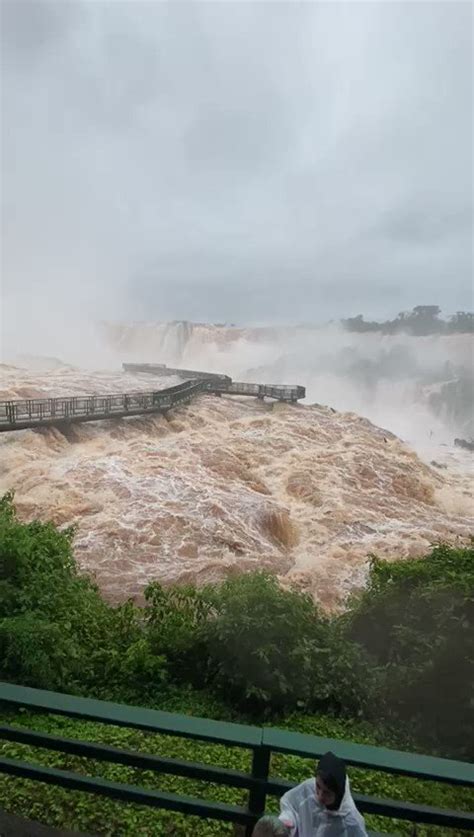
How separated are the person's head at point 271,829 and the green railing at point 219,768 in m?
0.25

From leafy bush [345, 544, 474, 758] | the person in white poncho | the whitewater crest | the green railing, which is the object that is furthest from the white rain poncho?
the whitewater crest

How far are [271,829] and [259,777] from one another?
293mm

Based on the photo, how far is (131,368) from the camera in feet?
159

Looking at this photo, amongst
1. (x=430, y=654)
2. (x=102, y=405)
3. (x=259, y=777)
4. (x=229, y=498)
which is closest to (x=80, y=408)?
(x=102, y=405)

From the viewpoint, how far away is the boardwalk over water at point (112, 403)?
20281 millimetres

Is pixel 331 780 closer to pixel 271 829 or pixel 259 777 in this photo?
pixel 271 829

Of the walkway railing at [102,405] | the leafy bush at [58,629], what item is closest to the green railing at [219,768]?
the leafy bush at [58,629]

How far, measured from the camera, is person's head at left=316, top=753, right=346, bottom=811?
7.72ft

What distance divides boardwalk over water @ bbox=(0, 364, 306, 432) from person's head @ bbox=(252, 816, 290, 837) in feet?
61.8

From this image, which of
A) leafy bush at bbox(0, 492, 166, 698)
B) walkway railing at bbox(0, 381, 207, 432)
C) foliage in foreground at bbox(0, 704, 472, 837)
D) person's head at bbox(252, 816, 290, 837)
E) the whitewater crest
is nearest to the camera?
person's head at bbox(252, 816, 290, 837)

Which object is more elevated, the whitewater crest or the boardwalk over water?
the boardwalk over water

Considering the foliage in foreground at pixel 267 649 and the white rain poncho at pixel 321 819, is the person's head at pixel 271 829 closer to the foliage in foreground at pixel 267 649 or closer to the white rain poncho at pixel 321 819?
the white rain poncho at pixel 321 819

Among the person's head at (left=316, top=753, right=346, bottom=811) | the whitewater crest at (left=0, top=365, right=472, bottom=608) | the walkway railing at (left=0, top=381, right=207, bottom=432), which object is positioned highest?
the walkway railing at (left=0, top=381, right=207, bottom=432)

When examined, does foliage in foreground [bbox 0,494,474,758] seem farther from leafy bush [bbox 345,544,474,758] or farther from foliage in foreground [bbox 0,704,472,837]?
foliage in foreground [bbox 0,704,472,837]
